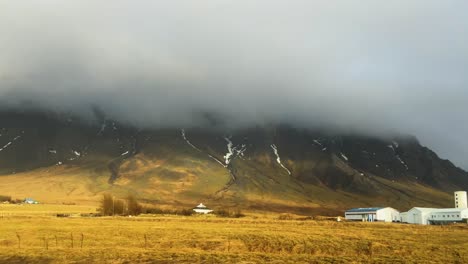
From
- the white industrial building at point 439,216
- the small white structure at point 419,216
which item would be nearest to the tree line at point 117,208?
the small white structure at point 419,216

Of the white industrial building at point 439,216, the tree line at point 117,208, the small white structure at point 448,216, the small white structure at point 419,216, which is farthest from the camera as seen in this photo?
the small white structure at point 419,216

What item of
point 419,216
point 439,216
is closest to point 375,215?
point 419,216

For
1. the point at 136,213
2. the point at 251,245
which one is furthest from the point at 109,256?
the point at 136,213

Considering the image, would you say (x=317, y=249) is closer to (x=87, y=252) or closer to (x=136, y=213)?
(x=87, y=252)

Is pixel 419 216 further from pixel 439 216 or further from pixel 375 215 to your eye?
pixel 375 215

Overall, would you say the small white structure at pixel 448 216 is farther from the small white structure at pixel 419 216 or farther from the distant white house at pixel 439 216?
the small white structure at pixel 419 216

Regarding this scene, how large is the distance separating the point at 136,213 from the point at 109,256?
427 feet

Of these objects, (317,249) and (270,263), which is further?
(317,249)

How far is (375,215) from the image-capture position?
18538cm

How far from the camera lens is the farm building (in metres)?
185

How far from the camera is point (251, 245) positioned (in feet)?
182

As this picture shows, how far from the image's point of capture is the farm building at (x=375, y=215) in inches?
7279

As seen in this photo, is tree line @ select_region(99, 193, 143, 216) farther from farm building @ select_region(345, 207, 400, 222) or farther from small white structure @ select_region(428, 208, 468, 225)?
small white structure @ select_region(428, 208, 468, 225)

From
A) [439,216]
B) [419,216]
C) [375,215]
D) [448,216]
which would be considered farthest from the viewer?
[375,215]
